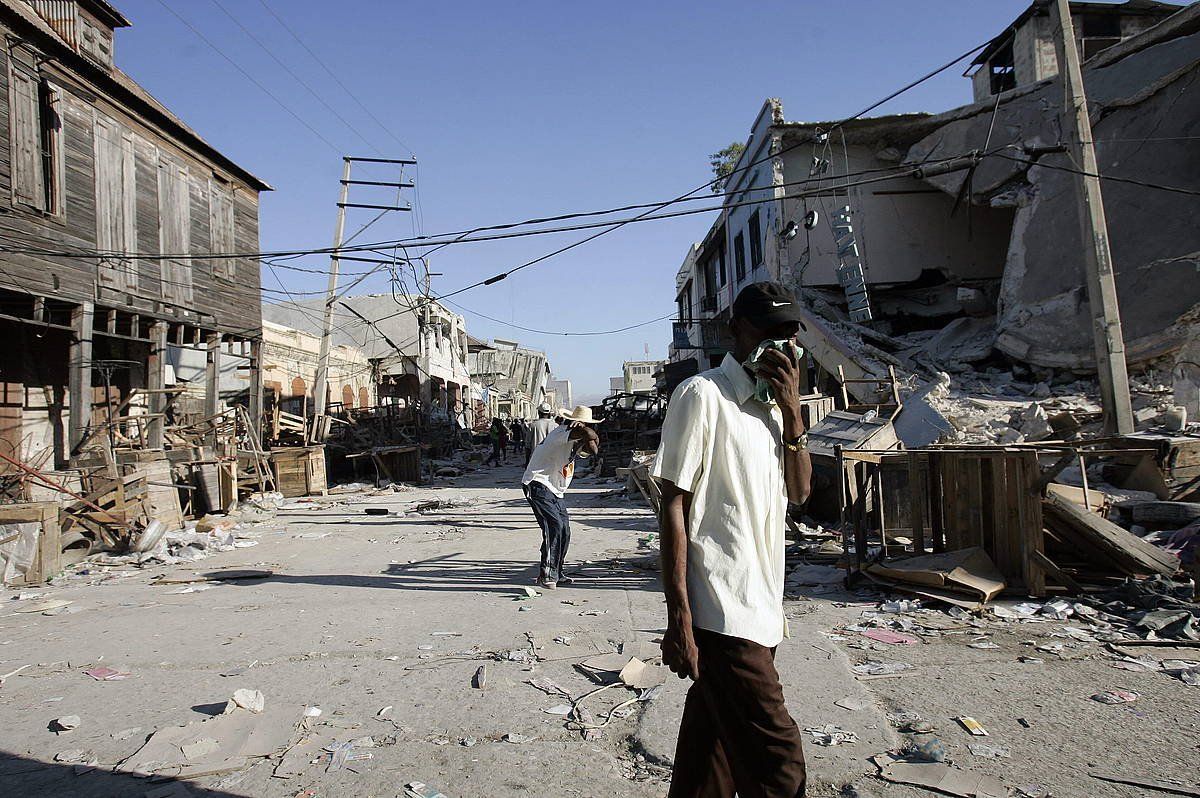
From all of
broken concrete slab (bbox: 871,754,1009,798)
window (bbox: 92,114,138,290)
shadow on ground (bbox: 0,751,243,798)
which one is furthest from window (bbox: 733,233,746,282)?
shadow on ground (bbox: 0,751,243,798)

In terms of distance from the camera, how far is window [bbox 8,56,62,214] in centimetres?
1277

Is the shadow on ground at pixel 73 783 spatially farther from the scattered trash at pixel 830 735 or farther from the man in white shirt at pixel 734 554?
the scattered trash at pixel 830 735

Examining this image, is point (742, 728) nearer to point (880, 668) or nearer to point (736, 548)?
point (736, 548)

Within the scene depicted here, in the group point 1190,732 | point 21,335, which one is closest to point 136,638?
point 1190,732

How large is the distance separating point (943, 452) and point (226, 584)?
7371mm

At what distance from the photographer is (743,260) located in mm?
25766

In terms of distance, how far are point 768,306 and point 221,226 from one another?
1979 centimetres

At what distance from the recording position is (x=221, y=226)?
62.2 ft

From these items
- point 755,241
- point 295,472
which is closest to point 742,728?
point 295,472

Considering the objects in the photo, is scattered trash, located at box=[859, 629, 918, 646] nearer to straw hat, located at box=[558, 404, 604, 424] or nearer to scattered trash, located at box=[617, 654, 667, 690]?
scattered trash, located at box=[617, 654, 667, 690]

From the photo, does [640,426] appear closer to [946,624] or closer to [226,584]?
[226,584]

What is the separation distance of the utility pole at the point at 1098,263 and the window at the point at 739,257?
15504 millimetres

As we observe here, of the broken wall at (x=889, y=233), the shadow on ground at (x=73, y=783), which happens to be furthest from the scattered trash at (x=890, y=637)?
the broken wall at (x=889, y=233)

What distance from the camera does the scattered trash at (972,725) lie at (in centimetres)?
349
